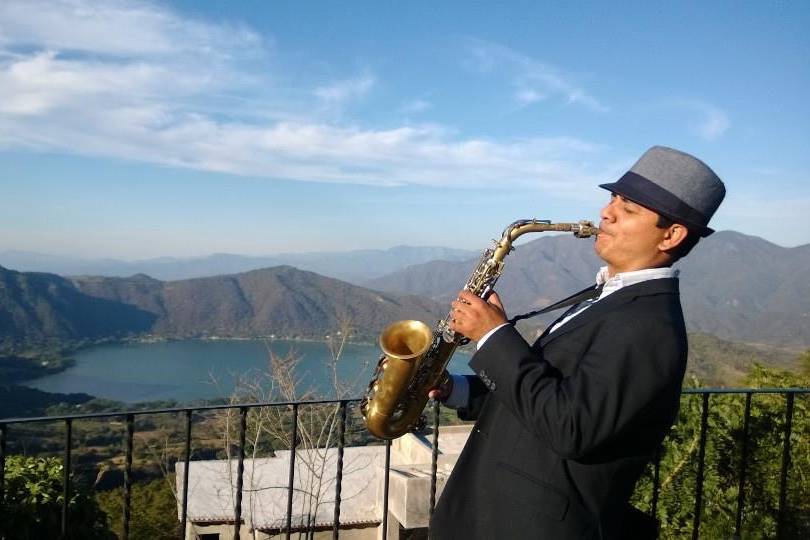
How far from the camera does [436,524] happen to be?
1.91 metres

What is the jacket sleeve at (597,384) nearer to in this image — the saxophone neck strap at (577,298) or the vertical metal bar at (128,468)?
the saxophone neck strap at (577,298)

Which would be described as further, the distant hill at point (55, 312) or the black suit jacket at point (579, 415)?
the distant hill at point (55, 312)

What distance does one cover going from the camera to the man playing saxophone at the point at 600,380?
5.02 feet

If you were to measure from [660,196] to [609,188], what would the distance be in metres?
0.15

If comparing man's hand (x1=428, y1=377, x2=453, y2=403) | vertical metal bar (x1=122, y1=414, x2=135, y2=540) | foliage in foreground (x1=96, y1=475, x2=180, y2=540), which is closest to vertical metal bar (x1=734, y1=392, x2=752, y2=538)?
man's hand (x1=428, y1=377, x2=453, y2=403)

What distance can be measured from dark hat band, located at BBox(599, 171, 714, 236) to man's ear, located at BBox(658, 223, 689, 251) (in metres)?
0.02

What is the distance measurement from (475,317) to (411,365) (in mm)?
519

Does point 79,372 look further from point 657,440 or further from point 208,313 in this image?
point 657,440

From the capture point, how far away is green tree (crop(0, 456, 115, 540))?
4.73 meters

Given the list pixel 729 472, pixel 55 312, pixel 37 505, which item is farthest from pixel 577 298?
pixel 55 312

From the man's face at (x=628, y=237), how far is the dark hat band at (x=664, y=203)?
0.04 metres

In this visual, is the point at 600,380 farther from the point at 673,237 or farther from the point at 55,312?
the point at 55,312

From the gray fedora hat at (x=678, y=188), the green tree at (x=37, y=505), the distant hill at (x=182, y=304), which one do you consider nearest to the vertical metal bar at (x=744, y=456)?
the gray fedora hat at (x=678, y=188)

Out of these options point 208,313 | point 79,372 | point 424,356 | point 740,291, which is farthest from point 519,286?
point 424,356
